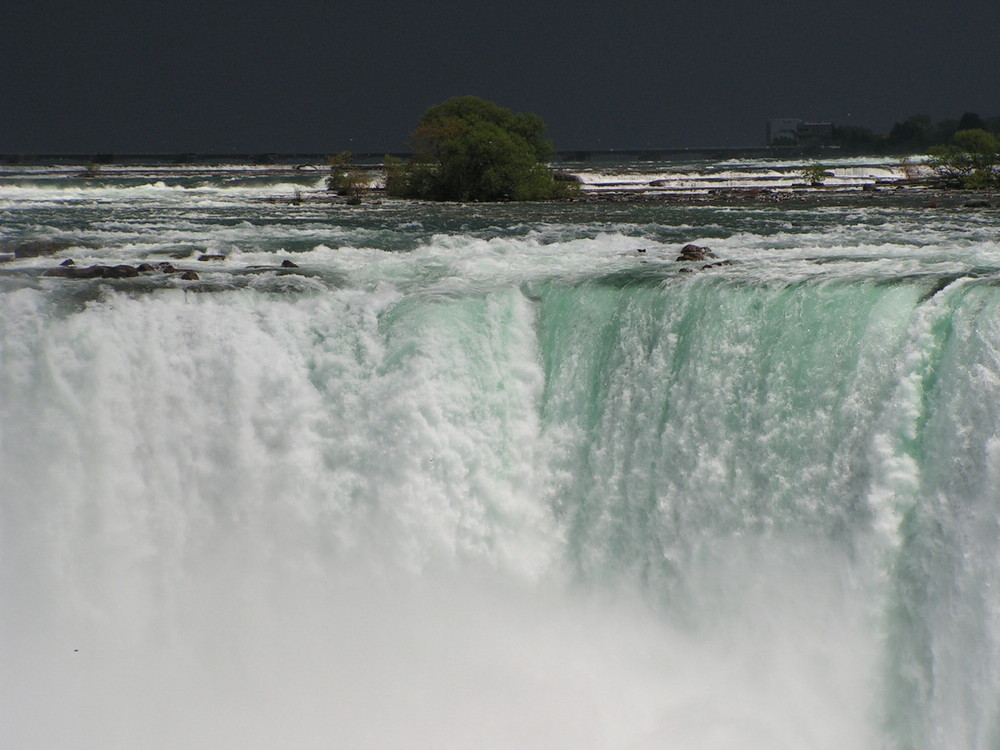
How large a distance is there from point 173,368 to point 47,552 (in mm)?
2028

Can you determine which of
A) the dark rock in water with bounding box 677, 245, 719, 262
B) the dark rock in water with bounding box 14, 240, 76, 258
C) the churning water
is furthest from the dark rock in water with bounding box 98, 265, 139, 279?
the dark rock in water with bounding box 677, 245, 719, 262

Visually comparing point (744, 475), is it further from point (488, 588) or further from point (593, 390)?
point (488, 588)

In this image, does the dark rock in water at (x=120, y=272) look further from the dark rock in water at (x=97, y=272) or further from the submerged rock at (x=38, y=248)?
the submerged rock at (x=38, y=248)

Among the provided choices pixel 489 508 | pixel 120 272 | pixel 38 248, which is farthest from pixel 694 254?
pixel 38 248

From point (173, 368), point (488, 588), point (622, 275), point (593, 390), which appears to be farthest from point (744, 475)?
point (173, 368)

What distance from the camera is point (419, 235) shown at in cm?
1920

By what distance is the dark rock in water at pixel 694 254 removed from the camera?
45.5 ft

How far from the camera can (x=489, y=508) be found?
32.8ft

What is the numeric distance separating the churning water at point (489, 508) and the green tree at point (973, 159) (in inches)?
948

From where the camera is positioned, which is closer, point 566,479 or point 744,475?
point 744,475

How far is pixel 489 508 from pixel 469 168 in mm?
24709

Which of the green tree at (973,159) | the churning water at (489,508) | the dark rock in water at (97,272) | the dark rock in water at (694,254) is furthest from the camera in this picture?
the green tree at (973,159)

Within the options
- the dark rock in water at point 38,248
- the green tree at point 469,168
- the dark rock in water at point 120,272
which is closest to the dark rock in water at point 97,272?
the dark rock in water at point 120,272

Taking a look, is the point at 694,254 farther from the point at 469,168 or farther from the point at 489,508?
the point at 469,168
